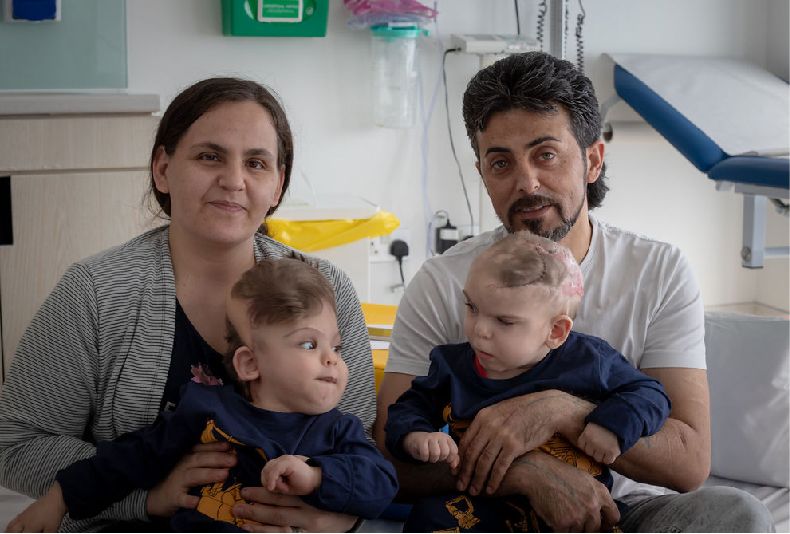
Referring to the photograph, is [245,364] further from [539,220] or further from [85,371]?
[539,220]

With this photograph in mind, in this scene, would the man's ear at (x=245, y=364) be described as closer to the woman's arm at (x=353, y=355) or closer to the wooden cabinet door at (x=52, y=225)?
the woman's arm at (x=353, y=355)

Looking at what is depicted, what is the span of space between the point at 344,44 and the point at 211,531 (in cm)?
269

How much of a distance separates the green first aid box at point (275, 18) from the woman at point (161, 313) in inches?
76.4

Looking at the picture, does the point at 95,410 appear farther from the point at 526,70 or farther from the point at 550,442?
the point at 526,70

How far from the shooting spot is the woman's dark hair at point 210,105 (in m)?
1.62

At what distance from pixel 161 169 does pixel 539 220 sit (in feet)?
2.07

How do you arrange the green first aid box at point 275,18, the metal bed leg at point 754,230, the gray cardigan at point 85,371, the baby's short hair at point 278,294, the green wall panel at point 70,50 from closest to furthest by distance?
the baby's short hair at point 278,294 → the gray cardigan at point 85,371 → the green wall panel at point 70,50 → the metal bed leg at point 754,230 → the green first aid box at point 275,18

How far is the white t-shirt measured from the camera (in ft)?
5.43

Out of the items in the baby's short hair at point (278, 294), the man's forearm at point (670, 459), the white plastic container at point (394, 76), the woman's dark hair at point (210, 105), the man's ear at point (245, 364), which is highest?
the white plastic container at point (394, 76)

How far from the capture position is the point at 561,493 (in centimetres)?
143

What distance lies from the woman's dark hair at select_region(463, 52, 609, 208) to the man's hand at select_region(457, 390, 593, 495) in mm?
484

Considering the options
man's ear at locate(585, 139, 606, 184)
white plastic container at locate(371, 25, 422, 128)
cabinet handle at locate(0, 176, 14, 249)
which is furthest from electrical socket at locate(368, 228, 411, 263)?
man's ear at locate(585, 139, 606, 184)

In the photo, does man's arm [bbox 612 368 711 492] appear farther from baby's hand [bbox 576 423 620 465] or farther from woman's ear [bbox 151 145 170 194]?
woman's ear [bbox 151 145 170 194]

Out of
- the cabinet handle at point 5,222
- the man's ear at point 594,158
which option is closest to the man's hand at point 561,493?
the man's ear at point 594,158
